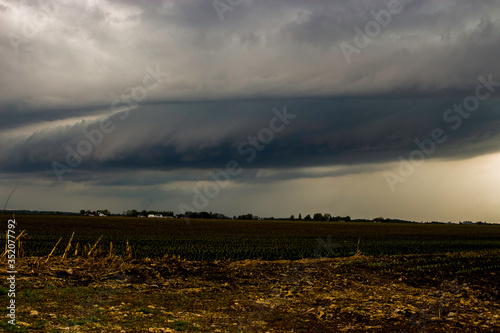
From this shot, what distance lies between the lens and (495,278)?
2217 cm

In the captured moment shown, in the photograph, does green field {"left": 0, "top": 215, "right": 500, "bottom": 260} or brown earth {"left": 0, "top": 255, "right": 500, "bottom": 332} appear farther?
green field {"left": 0, "top": 215, "right": 500, "bottom": 260}

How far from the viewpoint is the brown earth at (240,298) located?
12.1 metres

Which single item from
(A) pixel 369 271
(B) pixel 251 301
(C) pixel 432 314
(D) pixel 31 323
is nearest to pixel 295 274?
(A) pixel 369 271

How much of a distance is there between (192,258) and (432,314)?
70.7 ft

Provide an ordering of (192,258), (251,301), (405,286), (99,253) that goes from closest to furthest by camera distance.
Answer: (251,301)
(405,286)
(99,253)
(192,258)

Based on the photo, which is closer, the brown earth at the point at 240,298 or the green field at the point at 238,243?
the brown earth at the point at 240,298

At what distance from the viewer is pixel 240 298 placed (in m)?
15.9

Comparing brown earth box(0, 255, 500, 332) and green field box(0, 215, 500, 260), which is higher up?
brown earth box(0, 255, 500, 332)

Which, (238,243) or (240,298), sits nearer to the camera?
(240,298)

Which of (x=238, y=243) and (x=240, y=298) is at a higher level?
(x=240, y=298)

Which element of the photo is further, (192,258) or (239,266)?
(192,258)

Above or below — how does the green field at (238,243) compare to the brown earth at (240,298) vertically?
below

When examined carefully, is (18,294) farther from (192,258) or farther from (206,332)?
(192,258)

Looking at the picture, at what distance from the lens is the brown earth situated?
39.6 feet
